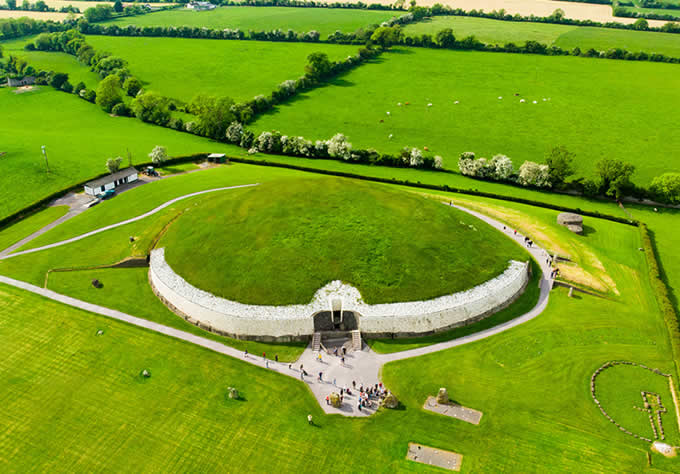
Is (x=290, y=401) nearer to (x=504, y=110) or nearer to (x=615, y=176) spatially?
(x=615, y=176)

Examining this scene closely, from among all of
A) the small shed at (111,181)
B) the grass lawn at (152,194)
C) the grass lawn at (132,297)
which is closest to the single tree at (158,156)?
the small shed at (111,181)

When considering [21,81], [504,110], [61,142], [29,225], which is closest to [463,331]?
[29,225]

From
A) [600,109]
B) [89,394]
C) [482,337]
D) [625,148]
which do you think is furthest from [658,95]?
[89,394]

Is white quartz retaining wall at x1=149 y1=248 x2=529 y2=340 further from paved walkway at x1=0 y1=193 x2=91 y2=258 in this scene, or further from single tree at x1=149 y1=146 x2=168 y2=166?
single tree at x1=149 y1=146 x2=168 y2=166

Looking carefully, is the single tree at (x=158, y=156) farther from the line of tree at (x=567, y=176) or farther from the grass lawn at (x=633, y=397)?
the grass lawn at (x=633, y=397)

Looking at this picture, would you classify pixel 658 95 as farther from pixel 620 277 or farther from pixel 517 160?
pixel 620 277

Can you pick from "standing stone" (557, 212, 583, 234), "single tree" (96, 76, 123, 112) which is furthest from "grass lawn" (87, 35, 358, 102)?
"standing stone" (557, 212, 583, 234)
